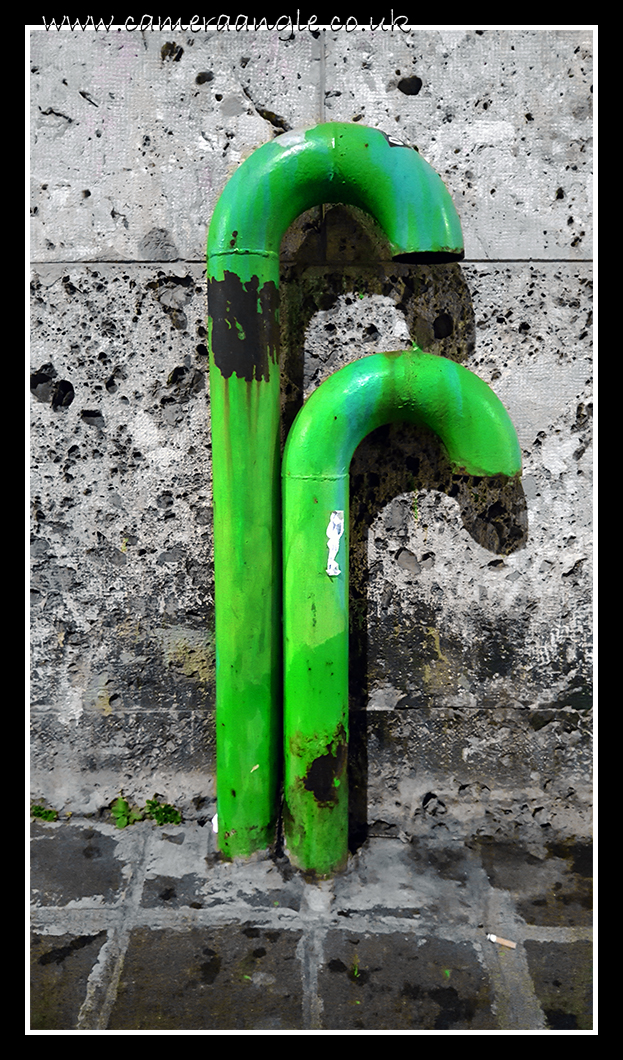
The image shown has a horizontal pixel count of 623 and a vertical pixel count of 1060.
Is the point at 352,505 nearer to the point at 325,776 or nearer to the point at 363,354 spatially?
the point at 363,354

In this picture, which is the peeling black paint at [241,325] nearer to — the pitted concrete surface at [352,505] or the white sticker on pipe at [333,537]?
the pitted concrete surface at [352,505]

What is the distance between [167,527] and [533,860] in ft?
6.08

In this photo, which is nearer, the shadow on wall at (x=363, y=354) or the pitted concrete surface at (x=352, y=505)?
the pitted concrete surface at (x=352, y=505)

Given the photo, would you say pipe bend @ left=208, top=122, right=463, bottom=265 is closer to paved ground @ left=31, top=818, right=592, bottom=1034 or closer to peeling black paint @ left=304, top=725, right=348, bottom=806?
peeling black paint @ left=304, top=725, right=348, bottom=806

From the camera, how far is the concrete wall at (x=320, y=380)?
2.55m

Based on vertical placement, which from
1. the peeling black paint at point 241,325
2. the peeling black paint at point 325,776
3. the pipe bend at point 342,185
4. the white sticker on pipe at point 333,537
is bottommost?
the peeling black paint at point 325,776

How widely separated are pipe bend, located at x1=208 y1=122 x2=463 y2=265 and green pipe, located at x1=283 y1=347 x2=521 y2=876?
0.39 meters

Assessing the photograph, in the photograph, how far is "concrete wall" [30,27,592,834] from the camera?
2549 millimetres

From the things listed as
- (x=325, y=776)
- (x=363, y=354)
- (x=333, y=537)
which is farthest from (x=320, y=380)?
(x=325, y=776)

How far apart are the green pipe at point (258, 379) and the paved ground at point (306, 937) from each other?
287 millimetres

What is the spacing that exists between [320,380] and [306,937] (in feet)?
6.20

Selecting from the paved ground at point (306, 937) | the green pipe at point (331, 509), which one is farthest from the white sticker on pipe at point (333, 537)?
the paved ground at point (306, 937)

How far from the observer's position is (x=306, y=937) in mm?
2264

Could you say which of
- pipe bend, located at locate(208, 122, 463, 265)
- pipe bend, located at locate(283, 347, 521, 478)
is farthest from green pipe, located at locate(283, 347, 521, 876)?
pipe bend, located at locate(208, 122, 463, 265)
